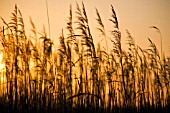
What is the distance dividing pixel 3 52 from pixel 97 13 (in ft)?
6.07

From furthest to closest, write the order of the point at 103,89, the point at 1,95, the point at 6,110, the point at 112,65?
the point at 112,65 → the point at 103,89 → the point at 1,95 → the point at 6,110

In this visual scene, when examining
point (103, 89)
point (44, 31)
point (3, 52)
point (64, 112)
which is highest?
point (44, 31)

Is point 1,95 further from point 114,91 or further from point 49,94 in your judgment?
point 114,91

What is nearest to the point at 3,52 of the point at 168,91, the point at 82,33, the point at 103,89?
the point at 82,33

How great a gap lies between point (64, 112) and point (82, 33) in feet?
4.36

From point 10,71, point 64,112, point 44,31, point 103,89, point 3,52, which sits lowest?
point 64,112

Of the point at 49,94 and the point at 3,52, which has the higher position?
the point at 3,52

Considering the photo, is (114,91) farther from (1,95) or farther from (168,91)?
(1,95)

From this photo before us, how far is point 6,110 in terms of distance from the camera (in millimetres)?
4695

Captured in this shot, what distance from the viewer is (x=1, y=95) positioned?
16.4 feet

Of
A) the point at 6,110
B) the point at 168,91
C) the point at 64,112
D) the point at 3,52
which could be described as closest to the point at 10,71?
the point at 3,52

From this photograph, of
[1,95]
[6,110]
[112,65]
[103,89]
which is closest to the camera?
[6,110]

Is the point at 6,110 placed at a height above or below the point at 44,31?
below

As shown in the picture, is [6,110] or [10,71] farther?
[10,71]
